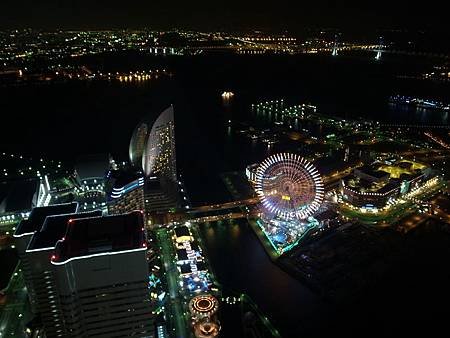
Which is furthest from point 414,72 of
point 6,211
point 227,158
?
point 6,211

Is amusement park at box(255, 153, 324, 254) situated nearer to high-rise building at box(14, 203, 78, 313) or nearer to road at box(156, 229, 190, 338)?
road at box(156, 229, 190, 338)

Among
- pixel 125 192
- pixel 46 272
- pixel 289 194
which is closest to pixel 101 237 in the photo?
pixel 46 272

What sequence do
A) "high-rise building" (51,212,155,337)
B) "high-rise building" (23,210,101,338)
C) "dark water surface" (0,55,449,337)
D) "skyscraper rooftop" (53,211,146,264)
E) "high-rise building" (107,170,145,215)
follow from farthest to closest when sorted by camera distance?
"high-rise building" (107,170,145,215)
"dark water surface" (0,55,449,337)
"high-rise building" (23,210,101,338)
"skyscraper rooftop" (53,211,146,264)
"high-rise building" (51,212,155,337)

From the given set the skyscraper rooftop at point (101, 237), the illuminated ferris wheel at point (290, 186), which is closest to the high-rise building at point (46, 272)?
the skyscraper rooftop at point (101, 237)

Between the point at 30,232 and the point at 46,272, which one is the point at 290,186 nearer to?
the point at 30,232

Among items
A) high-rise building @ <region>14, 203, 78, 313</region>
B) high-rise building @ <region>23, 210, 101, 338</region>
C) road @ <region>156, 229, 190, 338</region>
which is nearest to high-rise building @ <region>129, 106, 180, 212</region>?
road @ <region>156, 229, 190, 338</region>
